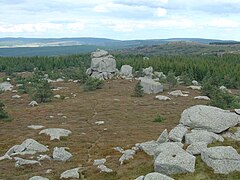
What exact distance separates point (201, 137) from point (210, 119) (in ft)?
22.8

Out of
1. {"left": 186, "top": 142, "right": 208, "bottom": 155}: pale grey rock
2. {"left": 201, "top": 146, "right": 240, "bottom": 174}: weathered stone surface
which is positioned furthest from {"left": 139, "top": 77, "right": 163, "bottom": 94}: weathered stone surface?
{"left": 201, "top": 146, "right": 240, "bottom": 174}: weathered stone surface

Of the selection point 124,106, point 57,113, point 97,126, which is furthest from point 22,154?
point 124,106

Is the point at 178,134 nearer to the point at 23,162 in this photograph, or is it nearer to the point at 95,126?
the point at 23,162

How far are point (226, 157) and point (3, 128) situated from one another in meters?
55.9

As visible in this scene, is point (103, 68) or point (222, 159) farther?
point (103, 68)

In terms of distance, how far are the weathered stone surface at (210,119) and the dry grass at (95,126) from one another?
8.50 m

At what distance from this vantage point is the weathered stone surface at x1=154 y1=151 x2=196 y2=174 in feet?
103

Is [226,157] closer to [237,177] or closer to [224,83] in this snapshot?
[237,177]

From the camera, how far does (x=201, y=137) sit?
3875cm

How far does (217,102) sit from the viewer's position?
8906cm

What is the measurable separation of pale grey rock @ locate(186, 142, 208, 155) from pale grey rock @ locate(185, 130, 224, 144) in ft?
8.08

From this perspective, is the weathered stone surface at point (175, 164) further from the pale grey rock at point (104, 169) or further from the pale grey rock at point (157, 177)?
the pale grey rock at point (104, 169)

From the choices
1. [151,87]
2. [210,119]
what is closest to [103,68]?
[151,87]

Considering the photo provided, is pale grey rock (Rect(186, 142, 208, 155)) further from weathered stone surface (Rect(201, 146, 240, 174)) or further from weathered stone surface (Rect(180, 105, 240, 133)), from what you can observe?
weathered stone surface (Rect(180, 105, 240, 133))
